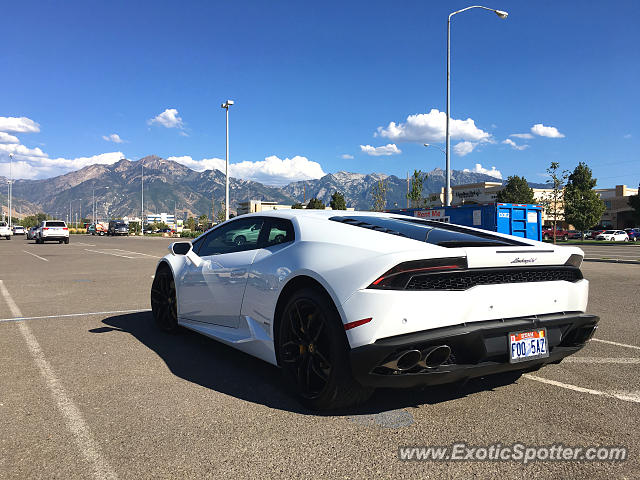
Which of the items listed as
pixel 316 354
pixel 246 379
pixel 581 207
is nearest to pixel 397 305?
pixel 316 354

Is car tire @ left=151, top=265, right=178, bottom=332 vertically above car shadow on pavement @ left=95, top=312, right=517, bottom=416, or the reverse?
car tire @ left=151, top=265, right=178, bottom=332

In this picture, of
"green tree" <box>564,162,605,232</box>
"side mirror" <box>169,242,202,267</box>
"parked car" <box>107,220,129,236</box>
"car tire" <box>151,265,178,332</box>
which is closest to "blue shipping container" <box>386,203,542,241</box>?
"car tire" <box>151,265,178,332</box>

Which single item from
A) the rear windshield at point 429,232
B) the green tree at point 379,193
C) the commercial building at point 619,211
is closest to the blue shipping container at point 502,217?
the rear windshield at point 429,232

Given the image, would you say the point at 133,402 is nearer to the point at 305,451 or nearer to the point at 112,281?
the point at 305,451

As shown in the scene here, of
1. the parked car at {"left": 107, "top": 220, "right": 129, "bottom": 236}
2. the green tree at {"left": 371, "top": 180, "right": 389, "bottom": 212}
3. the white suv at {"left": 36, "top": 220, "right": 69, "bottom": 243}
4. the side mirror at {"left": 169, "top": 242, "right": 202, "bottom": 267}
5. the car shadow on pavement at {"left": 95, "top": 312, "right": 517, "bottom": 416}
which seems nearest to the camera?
the car shadow on pavement at {"left": 95, "top": 312, "right": 517, "bottom": 416}

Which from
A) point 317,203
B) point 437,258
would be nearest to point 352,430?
point 437,258

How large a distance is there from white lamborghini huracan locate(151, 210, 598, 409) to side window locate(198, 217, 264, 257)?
0.93 ft

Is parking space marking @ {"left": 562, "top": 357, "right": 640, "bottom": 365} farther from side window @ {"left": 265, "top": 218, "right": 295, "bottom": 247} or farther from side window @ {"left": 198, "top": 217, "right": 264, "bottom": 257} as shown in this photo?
side window @ {"left": 198, "top": 217, "right": 264, "bottom": 257}

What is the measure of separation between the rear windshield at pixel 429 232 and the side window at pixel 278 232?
36 centimetres

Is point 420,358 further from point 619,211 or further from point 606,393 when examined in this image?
point 619,211

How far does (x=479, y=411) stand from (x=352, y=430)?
90 centimetres

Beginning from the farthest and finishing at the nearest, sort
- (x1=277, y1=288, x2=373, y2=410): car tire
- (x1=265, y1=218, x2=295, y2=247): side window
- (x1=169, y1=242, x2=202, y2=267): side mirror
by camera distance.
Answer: (x1=169, y1=242, x2=202, y2=267): side mirror
(x1=265, y1=218, x2=295, y2=247): side window
(x1=277, y1=288, x2=373, y2=410): car tire

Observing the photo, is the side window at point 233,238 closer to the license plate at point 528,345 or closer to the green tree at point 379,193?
the license plate at point 528,345

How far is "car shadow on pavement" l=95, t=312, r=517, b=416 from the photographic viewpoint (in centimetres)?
345
